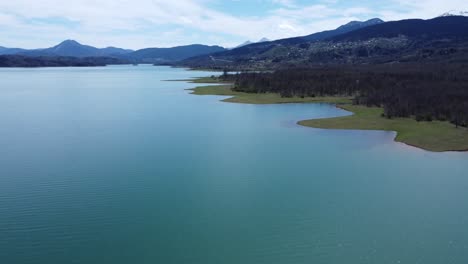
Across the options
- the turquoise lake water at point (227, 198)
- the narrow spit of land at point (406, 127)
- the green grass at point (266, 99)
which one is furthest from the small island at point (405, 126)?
the turquoise lake water at point (227, 198)

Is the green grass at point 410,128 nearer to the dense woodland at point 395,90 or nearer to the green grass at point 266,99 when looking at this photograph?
the dense woodland at point 395,90

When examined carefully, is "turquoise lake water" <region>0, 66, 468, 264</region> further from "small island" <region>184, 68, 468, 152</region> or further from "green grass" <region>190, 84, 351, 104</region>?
"green grass" <region>190, 84, 351, 104</region>

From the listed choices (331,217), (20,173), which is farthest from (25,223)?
(331,217)

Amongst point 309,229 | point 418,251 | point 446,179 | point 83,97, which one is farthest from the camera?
point 83,97

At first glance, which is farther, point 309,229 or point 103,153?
point 103,153

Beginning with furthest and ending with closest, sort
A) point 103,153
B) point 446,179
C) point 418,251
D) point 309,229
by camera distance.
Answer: point 103,153 → point 446,179 → point 309,229 → point 418,251

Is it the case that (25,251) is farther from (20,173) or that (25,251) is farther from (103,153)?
(103,153)

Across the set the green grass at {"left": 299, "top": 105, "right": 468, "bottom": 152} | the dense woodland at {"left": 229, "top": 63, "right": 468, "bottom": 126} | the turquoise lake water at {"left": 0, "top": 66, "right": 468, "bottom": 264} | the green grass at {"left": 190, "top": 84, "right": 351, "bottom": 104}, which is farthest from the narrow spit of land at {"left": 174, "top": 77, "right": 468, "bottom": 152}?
the green grass at {"left": 190, "top": 84, "right": 351, "bottom": 104}
